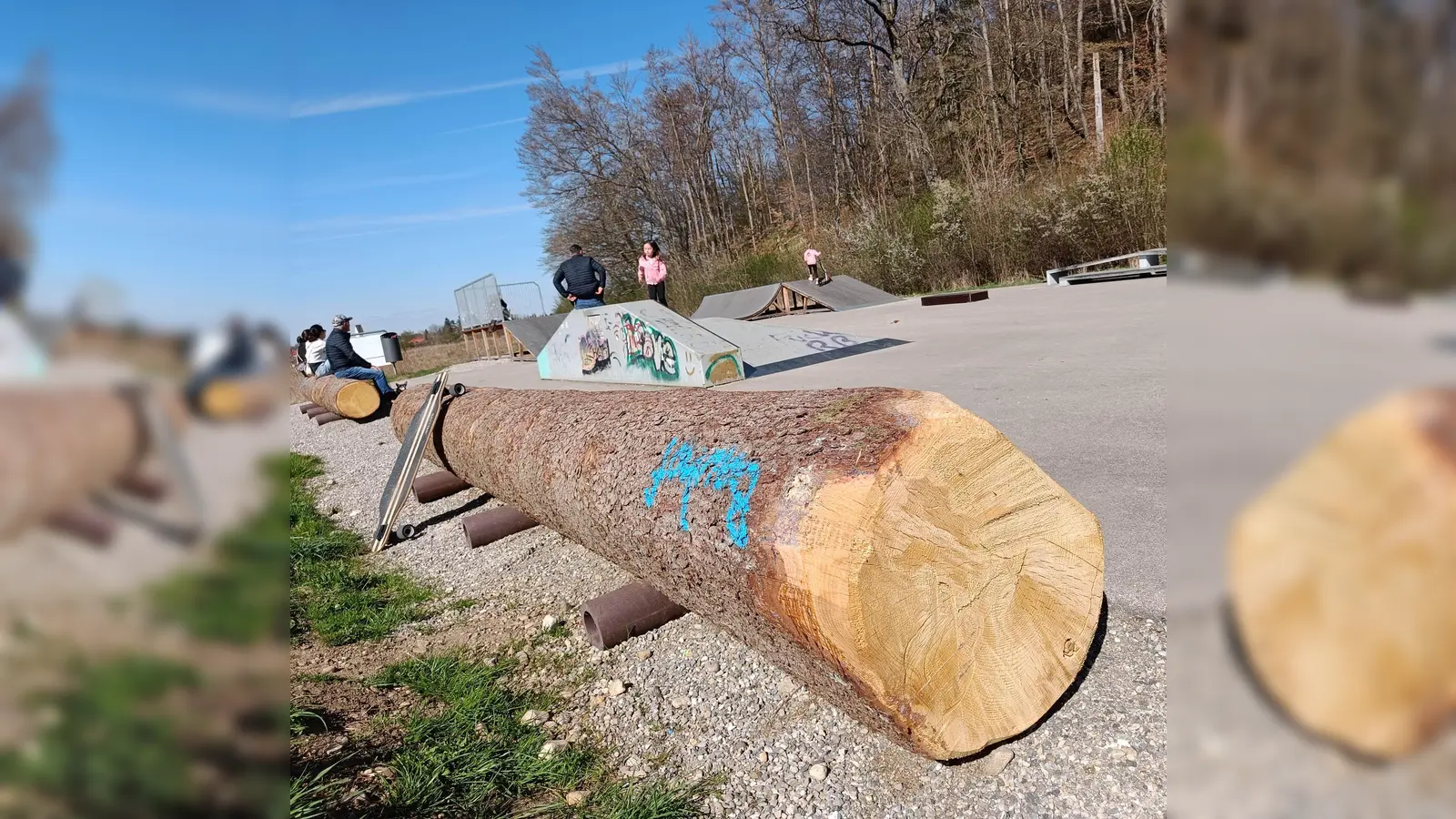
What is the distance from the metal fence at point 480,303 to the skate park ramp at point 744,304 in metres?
5.87

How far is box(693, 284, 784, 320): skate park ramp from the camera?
18844 mm

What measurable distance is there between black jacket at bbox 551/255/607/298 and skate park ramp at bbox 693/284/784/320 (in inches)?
283

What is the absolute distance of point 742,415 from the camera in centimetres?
Result: 306

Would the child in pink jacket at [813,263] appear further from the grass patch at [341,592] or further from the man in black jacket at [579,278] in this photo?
the grass patch at [341,592]

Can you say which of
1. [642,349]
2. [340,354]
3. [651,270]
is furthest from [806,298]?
[340,354]

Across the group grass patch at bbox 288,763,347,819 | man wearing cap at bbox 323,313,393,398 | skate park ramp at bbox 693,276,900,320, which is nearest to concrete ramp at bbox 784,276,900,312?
skate park ramp at bbox 693,276,900,320

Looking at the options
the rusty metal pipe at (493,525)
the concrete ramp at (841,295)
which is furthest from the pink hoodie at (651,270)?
the rusty metal pipe at (493,525)

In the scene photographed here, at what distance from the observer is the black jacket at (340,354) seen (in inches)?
408

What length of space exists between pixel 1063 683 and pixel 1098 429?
3027 mm
